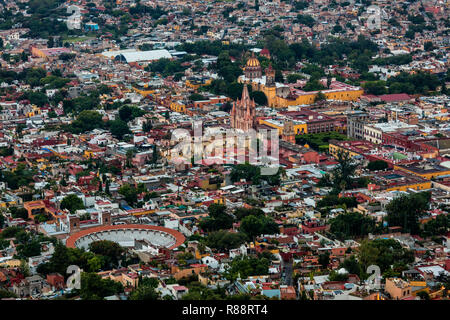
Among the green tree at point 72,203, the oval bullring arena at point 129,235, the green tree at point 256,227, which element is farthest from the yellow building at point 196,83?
the green tree at point 256,227

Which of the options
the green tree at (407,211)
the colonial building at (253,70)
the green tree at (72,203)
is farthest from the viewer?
the colonial building at (253,70)

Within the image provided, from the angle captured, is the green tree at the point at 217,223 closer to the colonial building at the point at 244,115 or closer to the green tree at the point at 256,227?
the green tree at the point at 256,227

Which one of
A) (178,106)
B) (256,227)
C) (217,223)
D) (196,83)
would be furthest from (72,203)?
(196,83)

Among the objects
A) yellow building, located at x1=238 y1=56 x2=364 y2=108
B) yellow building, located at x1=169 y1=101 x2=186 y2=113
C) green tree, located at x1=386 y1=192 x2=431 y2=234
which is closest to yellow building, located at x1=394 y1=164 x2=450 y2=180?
green tree, located at x1=386 y1=192 x2=431 y2=234

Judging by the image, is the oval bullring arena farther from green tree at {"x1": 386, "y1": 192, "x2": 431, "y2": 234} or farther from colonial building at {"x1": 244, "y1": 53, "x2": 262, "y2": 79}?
colonial building at {"x1": 244, "y1": 53, "x2": 262, "y2": 79}

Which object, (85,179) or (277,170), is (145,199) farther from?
(277,170)
